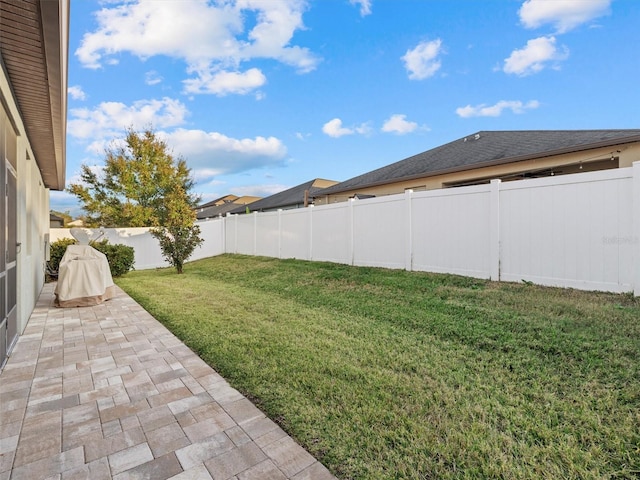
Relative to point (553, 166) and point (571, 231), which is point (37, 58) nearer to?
point (571, 231)

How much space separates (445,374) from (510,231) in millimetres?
3880

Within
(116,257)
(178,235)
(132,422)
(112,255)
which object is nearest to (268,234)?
(178,235)

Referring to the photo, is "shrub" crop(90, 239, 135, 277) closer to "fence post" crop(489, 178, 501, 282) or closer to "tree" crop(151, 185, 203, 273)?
"tree" crop(151, 185, 203, 273)

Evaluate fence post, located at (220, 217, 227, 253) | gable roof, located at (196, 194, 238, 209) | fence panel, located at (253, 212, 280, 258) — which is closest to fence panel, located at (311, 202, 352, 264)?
fence panel, located at (253, 212, 280, 258)

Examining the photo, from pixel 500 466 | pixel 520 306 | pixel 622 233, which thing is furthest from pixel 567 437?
pixel 622 233

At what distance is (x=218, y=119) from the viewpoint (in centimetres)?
1480

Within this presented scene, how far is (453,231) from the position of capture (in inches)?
264

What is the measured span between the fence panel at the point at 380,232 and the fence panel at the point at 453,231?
345mm

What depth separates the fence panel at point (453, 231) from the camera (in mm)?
6234

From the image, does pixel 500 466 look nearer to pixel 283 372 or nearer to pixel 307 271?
pixel 283 372

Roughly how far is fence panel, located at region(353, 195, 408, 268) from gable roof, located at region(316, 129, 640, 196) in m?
3.55

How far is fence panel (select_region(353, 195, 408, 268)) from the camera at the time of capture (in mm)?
7731

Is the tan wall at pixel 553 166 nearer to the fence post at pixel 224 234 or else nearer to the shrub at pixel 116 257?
the fence post at pixel 224 234

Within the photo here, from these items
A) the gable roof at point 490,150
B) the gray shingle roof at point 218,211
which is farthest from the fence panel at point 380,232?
the gray shingle roof at point 218,211
